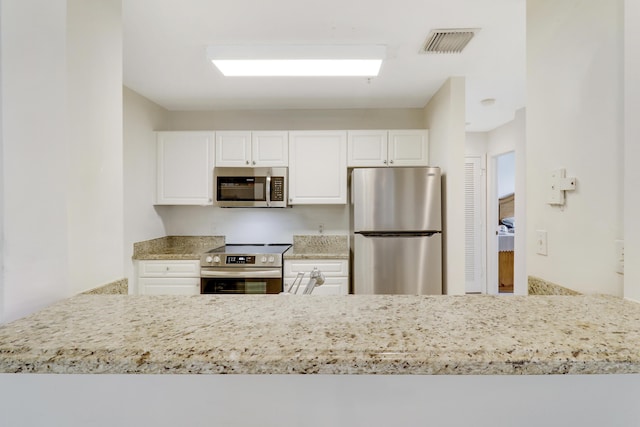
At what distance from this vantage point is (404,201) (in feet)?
9.11

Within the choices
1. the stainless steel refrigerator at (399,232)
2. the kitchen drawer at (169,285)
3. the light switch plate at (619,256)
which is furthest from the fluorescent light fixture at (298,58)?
the kitchen drawer at (169,285)

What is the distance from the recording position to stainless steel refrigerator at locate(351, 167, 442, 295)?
2.75 m

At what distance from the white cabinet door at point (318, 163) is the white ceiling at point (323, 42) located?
15.5 inches

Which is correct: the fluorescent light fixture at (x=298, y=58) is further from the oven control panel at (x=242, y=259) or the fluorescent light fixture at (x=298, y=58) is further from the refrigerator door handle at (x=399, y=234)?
the oven control panel at (x=242, y=259)

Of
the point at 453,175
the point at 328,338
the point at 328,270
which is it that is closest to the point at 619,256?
the point at 328,338

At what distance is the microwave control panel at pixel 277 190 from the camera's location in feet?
10.3

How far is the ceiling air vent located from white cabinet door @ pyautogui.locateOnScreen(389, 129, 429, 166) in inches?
41.4

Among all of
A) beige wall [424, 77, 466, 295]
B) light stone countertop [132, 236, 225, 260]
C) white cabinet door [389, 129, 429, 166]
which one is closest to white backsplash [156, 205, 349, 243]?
light stone countertop [132, 236, 225, 260]

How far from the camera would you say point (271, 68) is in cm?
223

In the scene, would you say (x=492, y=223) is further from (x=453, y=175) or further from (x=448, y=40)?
(x=448, y=40)

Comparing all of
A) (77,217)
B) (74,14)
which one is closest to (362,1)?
(74,14)

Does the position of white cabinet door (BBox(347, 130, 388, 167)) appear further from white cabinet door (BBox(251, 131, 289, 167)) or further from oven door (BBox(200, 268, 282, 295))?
oven door (BBox(200, 268, 282, 295))

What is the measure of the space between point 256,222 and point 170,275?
103cm

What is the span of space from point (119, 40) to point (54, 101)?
61 centimetres
